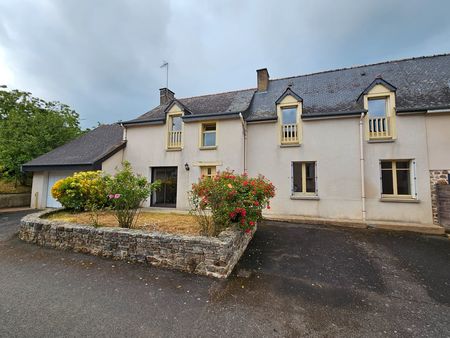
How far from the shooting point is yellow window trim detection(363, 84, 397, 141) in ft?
28.2

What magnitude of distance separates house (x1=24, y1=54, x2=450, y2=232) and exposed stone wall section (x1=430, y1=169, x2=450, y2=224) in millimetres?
45

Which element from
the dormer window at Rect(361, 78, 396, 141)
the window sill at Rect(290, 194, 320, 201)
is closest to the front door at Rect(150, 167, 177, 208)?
the window sill at Rect(290, 194, 320, 201)

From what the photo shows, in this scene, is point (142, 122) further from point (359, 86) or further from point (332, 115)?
point (359, 86)

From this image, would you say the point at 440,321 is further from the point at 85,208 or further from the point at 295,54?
the point at 295,54

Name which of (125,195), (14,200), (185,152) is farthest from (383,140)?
(14,200)

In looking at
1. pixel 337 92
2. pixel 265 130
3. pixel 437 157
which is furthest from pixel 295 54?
pixel 437 157

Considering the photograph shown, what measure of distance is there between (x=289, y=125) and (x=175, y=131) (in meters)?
6.39

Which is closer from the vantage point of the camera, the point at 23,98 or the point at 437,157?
the point at 437,157

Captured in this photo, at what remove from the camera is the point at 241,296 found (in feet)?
11.1

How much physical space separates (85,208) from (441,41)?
22.0m

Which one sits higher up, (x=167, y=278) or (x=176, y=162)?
(x=176, y=162)

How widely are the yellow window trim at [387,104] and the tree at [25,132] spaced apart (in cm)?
2011

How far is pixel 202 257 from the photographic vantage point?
13.4 ft

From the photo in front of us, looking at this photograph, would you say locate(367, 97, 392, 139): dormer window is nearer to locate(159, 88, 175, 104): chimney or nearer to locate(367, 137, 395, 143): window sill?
locate(367, 137, 395, 143): window sill
